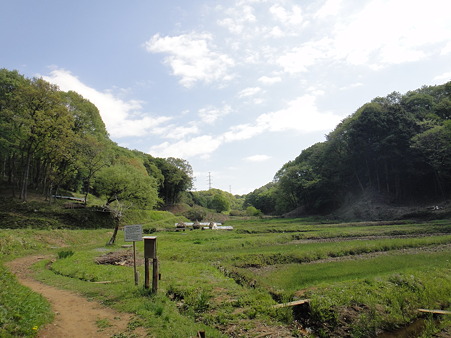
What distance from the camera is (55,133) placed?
38281mm

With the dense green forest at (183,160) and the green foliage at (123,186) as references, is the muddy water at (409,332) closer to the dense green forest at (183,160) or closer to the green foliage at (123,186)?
the dense green forest at (183,160)

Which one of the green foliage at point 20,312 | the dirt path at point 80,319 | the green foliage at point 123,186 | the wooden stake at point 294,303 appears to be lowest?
the wooden stake at point 294,303

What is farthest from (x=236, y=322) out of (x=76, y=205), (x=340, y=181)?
(x=340, y=181)

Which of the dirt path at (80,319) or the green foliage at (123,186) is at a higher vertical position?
the green foliage at (123,186)

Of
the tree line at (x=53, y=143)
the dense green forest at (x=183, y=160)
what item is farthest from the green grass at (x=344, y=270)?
the tree line at (x=53, y=143)

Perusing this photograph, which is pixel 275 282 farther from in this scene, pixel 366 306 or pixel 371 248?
pixel 371 248

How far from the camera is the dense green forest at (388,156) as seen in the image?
193 feet

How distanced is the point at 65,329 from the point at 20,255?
17931 mm

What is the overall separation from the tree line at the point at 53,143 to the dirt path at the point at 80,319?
3155 centimetres

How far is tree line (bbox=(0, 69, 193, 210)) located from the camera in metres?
36.3

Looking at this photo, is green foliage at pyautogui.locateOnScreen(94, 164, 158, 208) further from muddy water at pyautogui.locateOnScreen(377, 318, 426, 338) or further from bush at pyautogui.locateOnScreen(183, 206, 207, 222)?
muddy water at pyautogui.locateOnScreen(377, 318, 426, 338)

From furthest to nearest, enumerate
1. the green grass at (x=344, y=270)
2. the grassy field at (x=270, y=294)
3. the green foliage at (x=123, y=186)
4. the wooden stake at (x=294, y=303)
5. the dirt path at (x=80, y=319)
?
1. the green foliage at (x=123, y=186)
2. the green grass at (x=344, y=270)
3. the wooden stake at (x=294, y=303)
4. the grassy field at (x=270, y=294)
5. the dirt path at (x=80, y=319)

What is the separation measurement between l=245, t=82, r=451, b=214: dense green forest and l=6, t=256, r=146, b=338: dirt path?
5531 centimetres

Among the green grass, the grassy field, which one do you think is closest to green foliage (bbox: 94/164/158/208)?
the grassy field
